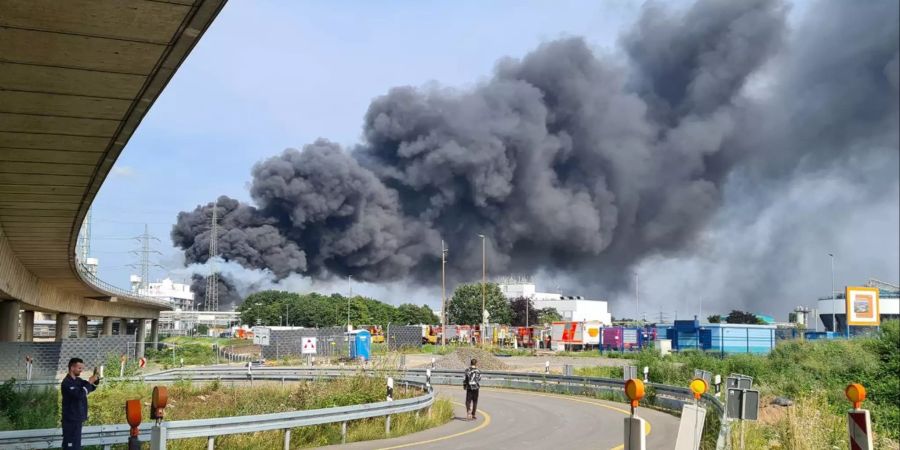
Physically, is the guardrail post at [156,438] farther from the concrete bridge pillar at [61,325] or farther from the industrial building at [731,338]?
the concrete bridge pillar at [61,325]

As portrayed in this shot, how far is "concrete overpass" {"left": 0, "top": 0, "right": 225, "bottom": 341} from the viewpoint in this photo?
8070mm

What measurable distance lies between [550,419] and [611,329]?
47965 millimetres

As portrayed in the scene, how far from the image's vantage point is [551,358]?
55250 millimetres

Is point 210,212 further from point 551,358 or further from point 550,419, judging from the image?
point 550,419

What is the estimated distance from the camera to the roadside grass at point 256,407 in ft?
46.0

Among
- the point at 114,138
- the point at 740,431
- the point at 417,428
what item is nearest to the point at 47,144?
the point at 114,138

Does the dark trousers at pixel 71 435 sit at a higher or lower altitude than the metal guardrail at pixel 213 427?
higher

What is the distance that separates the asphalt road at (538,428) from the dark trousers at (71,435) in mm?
5048

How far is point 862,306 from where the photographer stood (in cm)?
6266

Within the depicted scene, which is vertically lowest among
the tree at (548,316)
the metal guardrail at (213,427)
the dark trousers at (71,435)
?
the tree at (548,316)

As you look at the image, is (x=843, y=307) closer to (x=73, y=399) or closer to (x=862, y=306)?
(x=862, y=306)

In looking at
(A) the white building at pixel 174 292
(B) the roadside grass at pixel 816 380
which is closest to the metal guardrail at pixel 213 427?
(B) the roadside grass at pixel 816 380

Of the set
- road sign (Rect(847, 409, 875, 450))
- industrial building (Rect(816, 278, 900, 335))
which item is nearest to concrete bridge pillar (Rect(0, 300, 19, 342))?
road sign (Rect(847, 409, 875, 450))

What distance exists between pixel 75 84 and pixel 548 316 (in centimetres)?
12268
